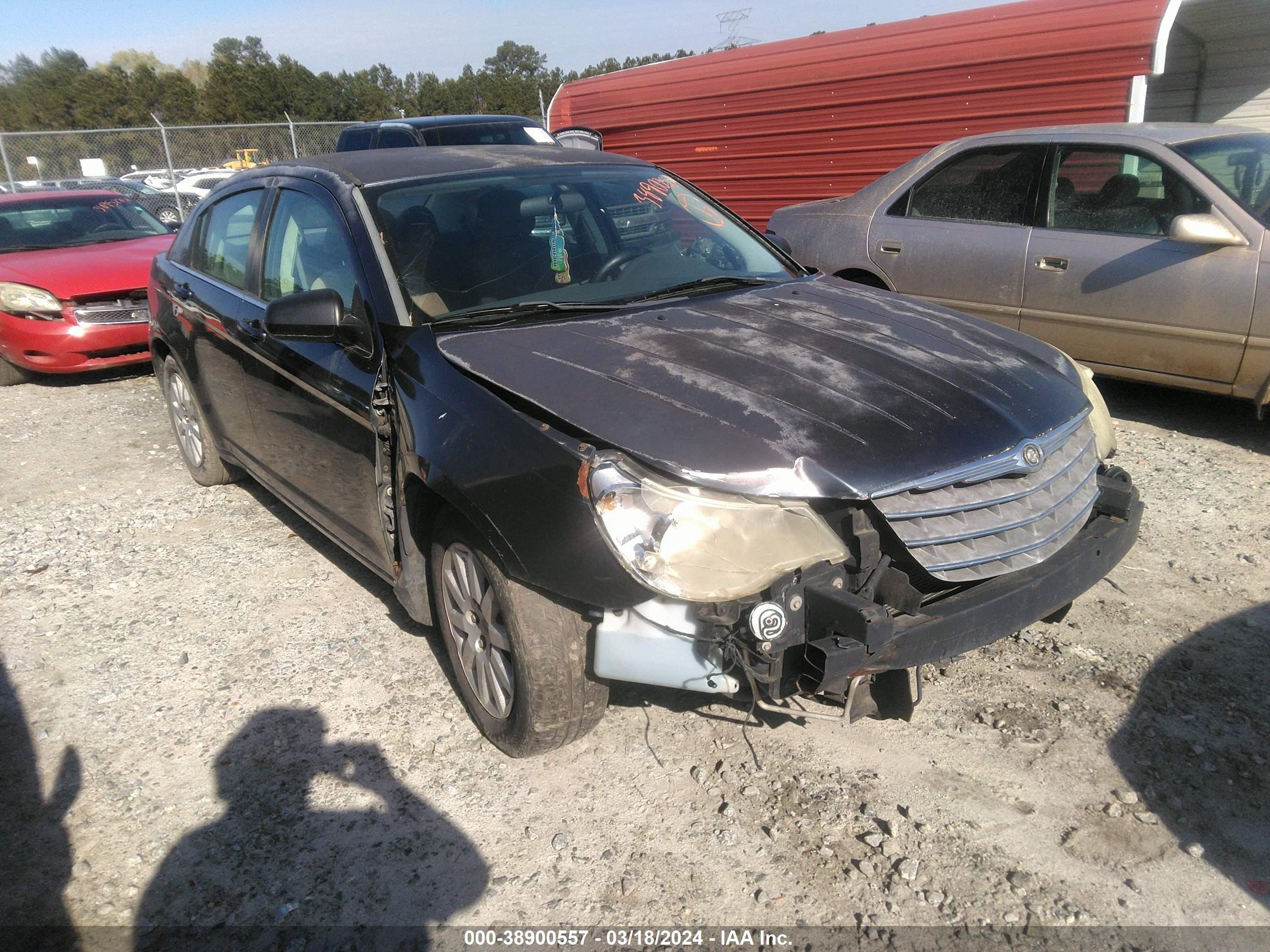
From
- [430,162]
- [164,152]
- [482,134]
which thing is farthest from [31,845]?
[164,152]

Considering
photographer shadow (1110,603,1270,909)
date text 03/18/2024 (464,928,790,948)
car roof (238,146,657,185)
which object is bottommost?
date text 03/18/2024 (464,928,790,948)

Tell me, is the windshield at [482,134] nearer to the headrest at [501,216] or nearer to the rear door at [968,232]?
the rear door at [968,232]

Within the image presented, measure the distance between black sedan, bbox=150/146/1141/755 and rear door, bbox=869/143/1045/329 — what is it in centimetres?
247

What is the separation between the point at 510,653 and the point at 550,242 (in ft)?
5.12

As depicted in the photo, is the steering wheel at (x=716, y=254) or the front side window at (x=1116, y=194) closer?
the steering wheel at (x=716, y=254)

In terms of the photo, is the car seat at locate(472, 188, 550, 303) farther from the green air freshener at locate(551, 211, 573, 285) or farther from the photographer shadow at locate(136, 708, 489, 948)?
the photographer shadow at locate(136, 708, 489, 948)

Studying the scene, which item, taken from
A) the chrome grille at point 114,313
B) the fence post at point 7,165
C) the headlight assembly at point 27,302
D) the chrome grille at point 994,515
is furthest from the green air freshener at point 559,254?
the fence post at point 7,165

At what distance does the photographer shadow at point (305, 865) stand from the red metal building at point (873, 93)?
8053 mm

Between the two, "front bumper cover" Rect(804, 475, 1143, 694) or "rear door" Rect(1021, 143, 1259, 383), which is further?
"rear door" Rect(1021, 143, 1259, 383)

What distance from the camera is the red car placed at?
295 inches

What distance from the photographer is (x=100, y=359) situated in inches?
305

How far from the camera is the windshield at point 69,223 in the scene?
8352mm

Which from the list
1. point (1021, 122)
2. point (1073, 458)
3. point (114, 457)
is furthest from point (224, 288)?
point (1021, 122)

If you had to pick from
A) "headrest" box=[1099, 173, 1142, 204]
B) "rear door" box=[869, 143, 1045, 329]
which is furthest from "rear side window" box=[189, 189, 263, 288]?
"headrest" box=[1099, 173, 1142, 204]
